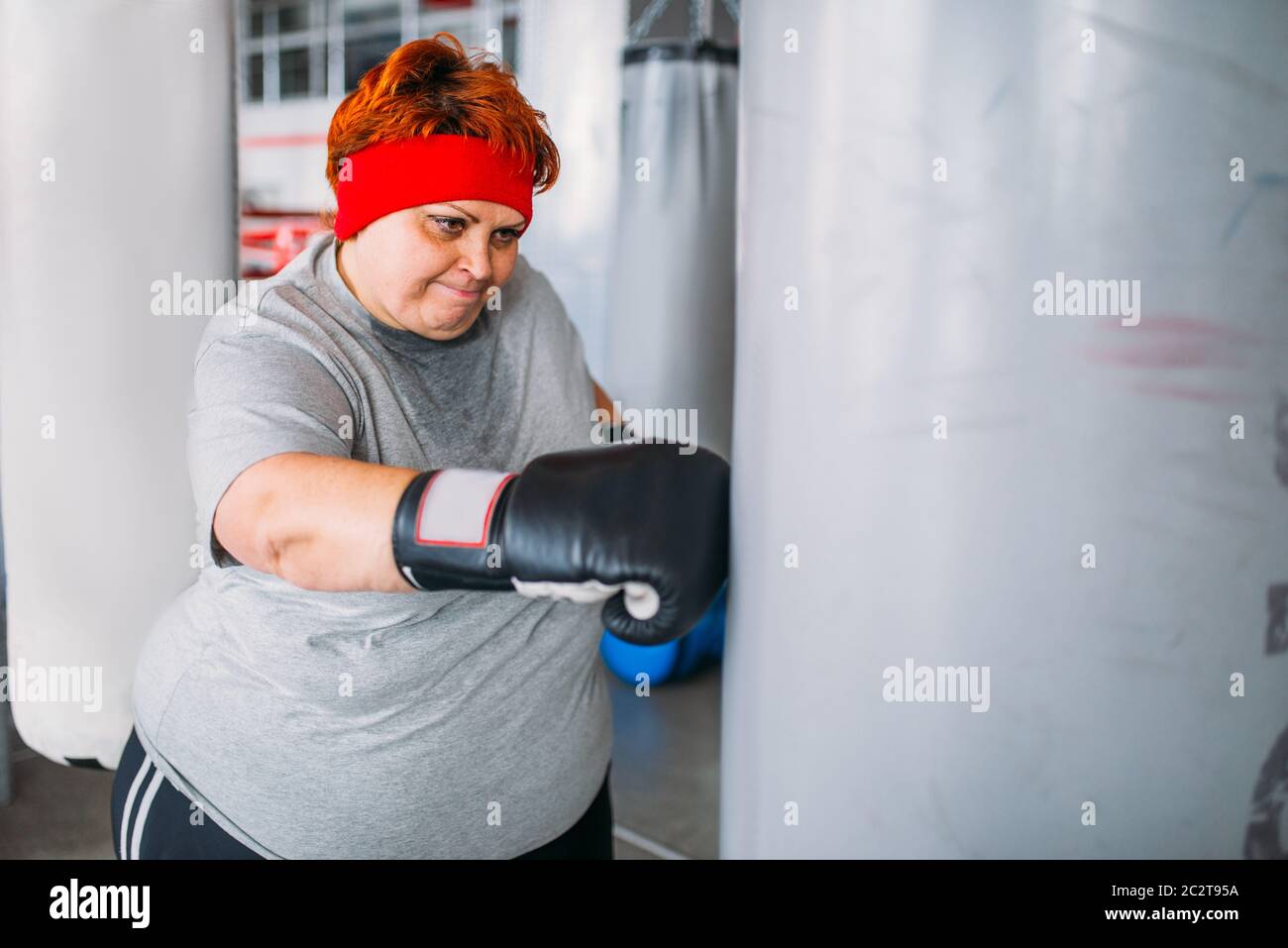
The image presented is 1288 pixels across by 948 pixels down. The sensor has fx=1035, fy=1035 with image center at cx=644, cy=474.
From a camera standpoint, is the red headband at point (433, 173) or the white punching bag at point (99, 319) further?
the white punching bag at point (99, 319)

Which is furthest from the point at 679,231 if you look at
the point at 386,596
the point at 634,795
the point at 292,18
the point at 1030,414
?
the point at 292,18

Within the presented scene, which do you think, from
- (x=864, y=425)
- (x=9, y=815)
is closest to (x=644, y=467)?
(x=864, y=425)

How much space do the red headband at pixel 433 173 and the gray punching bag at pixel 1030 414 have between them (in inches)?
11.4

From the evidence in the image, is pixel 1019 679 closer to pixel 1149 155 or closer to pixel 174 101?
pixel 1149 155

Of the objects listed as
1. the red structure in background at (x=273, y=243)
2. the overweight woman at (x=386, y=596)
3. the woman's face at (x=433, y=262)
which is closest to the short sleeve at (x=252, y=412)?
the overweight woman at (x=386, y=596)

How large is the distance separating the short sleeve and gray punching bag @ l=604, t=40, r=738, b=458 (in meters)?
1.81

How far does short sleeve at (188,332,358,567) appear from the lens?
70 centimetres

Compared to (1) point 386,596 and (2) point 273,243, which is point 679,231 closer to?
(1) point 386,596

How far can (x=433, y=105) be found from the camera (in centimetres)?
88

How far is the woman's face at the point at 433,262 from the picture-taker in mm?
872

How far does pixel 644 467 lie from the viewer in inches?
25.3

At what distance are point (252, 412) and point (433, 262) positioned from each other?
0.75 ft

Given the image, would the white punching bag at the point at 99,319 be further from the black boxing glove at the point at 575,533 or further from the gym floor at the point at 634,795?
the black boxing glove at the point at 575,533

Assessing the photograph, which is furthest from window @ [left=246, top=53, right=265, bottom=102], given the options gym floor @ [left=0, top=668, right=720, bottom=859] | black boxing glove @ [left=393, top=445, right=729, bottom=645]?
black boxing glove @ [left=393, top=445, right=729, bottom=645]
